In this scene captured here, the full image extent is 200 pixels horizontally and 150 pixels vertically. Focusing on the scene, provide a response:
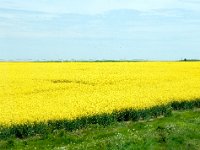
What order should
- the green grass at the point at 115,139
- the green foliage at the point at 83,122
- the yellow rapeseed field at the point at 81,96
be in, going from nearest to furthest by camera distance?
the green grass at the point at 115,139 → the green foliage at the point at 83,122 → the yellow rapeseed field at the point at 81,96

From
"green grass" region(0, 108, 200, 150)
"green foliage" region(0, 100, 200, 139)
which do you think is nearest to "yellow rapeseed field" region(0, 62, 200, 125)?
"green foliage" region(0, 100, 200, 139)

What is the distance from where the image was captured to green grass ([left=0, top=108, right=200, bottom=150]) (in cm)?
1238

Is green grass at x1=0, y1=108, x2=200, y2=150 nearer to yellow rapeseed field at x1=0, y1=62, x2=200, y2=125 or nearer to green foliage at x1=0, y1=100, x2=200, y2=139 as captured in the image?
green foliage at x1=0, y1=100, x2=200, y2=139

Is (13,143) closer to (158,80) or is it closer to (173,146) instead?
(173,146)

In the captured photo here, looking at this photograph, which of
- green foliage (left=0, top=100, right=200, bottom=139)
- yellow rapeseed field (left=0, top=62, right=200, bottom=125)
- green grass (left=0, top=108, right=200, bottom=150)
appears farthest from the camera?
yellow rapeseed field (left=0, top=62, right=200, bottom=125)

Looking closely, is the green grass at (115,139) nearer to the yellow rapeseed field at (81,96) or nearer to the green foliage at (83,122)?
the green foliage at (83,122)

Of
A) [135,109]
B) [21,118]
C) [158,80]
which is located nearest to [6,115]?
[21,118]

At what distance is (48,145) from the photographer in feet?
44.9

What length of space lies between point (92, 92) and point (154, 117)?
4061mm

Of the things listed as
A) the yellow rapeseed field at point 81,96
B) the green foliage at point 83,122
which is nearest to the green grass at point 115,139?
the green foliage at point 83,122

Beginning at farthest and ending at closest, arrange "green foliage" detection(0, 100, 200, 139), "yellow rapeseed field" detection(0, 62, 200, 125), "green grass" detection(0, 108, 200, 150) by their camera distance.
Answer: "yellow rapeseed field" detection(0, 62, 200, 125)
"green foliage" detection(0, 100, 200, 139)
"green grass" detection(0, 108, 200, 150)

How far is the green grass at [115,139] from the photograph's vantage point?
40.6 feet

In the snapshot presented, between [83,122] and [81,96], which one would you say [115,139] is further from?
[81,96]

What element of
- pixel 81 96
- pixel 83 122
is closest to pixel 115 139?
pixel 83 122
